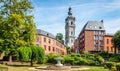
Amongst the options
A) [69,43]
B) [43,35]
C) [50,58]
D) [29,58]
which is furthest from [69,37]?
[29,58]

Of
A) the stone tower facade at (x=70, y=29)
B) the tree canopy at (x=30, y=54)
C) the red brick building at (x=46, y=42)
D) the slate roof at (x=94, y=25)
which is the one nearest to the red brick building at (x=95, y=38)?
the slate roof at (x=94, y=25)

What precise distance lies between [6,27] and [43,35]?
37471 mm

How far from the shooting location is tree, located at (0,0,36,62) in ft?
163

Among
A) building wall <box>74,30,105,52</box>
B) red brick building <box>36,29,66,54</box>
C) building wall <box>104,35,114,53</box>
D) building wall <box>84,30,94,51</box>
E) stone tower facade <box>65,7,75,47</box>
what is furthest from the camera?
stone tower facade <box>65,7,75,47</box>

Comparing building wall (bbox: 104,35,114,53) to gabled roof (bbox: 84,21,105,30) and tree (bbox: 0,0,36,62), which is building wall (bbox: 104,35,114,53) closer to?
gabled roof (bbox: 84,21,105,30)

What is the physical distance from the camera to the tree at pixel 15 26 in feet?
163

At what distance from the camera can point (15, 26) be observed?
50500mm

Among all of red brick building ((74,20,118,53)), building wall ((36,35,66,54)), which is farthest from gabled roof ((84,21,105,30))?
building wall ((36,35,66,54))

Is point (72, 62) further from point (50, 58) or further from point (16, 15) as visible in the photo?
point (16, 15)

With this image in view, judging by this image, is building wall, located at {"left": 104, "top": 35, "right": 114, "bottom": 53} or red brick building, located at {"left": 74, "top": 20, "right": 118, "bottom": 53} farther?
building wall, located at {"left": 104, "top": 35, "right": 114, "bottom": 53}

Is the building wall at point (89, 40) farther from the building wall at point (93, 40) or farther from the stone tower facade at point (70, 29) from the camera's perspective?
the stone tower facade at point (70, 29)

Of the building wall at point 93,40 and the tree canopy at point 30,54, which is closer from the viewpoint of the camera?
the tree canopy at point 30,54

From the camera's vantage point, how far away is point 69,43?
15625 centimetres

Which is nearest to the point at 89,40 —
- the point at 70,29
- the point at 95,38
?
the point at 95,38
